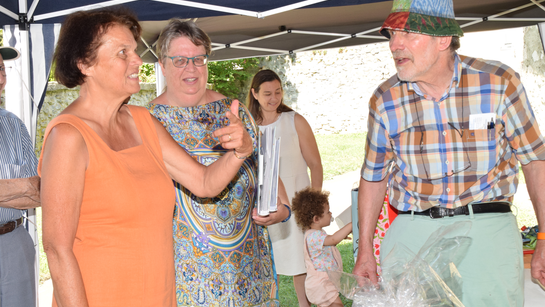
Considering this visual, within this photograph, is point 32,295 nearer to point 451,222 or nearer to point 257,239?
point 257,239

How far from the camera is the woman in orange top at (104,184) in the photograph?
53.7 inches

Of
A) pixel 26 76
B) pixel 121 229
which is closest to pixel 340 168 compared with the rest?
pixel 26 76

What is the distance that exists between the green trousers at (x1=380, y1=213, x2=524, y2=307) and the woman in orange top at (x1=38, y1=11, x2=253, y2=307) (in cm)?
104

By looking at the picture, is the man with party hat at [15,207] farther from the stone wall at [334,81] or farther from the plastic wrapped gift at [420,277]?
the stone wall at [334,81]

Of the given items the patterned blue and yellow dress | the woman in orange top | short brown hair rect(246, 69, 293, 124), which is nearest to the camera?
the woman in orange top

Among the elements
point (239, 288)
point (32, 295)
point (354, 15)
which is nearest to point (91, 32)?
point (239, 288)

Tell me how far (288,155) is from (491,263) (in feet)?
8.19

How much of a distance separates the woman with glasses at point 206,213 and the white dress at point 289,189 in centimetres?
176

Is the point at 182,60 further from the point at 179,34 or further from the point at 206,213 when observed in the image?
the point at 206,213

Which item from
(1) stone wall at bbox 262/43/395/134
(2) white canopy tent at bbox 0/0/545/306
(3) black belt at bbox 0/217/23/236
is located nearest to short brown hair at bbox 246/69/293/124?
(2) white canopy tent at bbox 0/0/545/306

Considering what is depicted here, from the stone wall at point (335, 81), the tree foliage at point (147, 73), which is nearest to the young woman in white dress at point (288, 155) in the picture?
the tree foliage at point (147, 73)

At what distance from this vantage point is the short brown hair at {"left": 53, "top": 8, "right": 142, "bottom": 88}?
5.01 feet

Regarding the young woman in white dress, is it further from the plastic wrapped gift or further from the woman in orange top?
the woman in orange top

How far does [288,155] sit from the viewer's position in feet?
14.1
